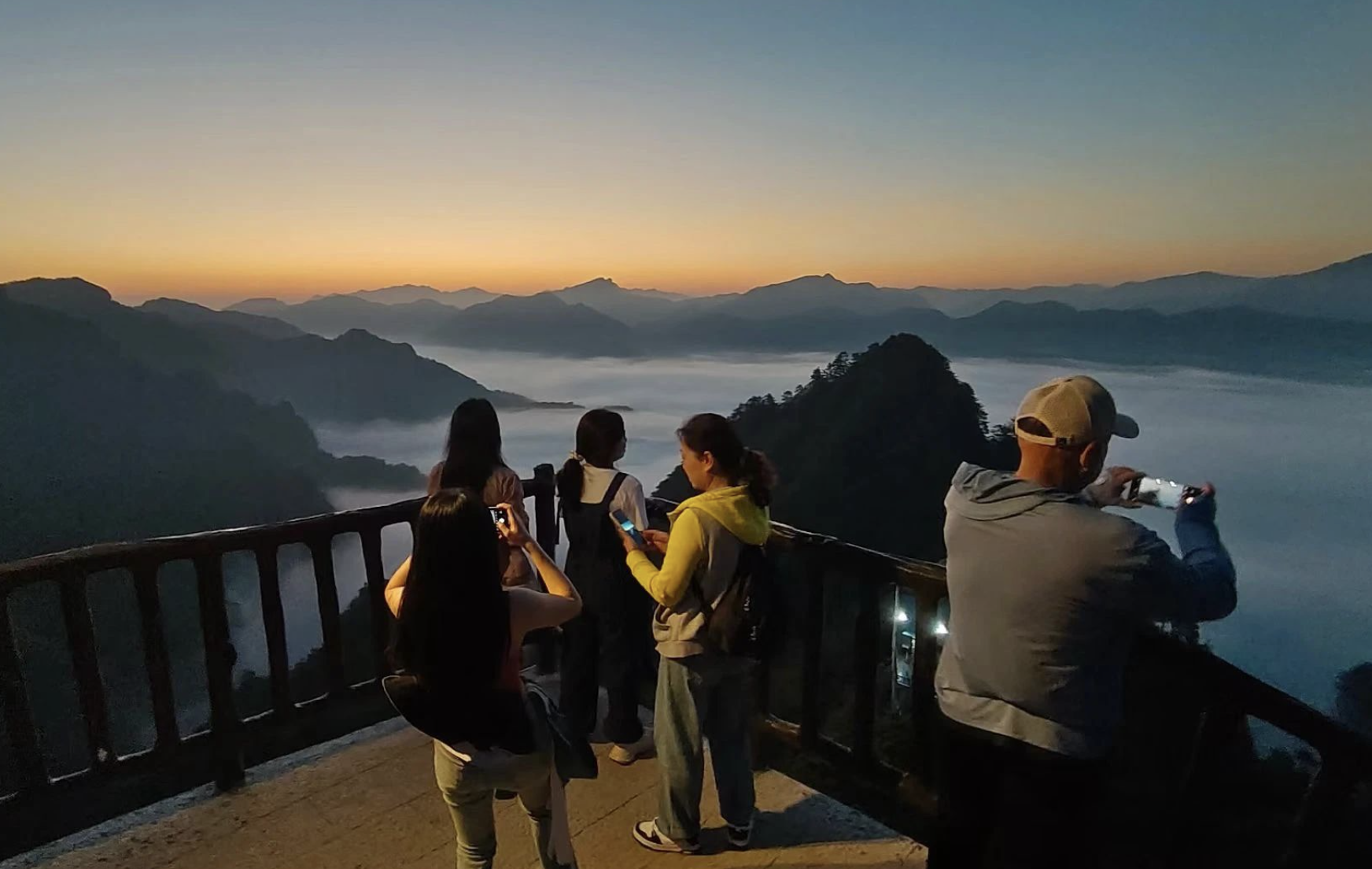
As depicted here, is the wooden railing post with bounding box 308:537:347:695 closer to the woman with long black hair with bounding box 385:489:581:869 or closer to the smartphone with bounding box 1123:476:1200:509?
the woman with long black hair with bounding box 385:489:581:869

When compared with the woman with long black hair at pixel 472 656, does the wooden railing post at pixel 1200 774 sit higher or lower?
lower

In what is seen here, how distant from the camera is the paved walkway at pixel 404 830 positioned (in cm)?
266

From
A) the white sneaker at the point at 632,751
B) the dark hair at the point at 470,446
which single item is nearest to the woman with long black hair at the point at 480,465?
the dark hair at the point at 470,446

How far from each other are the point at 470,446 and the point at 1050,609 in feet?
6.03

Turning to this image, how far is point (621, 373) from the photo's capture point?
90.7ft

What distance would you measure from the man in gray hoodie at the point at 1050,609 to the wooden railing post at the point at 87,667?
2.80 metres

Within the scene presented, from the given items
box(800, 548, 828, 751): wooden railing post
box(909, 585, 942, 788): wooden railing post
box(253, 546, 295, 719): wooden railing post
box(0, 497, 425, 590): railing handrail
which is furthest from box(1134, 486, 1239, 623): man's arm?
box(253, 546, 295, 719): wooden railing post

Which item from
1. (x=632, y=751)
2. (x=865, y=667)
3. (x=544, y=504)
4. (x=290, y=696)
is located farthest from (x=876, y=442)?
(x=290, y=696)

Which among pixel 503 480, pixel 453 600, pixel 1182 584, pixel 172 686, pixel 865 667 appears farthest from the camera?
pixel 172 686

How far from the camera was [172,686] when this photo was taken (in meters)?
3.14

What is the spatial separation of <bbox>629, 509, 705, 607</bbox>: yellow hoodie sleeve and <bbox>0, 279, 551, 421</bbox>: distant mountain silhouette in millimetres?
28383

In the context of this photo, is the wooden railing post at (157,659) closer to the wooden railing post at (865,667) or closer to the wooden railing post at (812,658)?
the wooden railing post at (812,658)

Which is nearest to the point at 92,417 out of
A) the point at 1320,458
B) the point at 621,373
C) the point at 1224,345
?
the point at 621,373

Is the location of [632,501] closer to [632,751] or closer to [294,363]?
[632,751]
